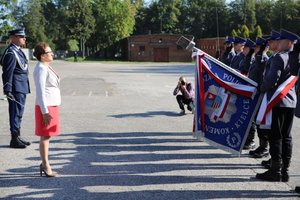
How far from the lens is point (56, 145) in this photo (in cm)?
810

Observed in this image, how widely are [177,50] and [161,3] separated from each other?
2623 centimetres

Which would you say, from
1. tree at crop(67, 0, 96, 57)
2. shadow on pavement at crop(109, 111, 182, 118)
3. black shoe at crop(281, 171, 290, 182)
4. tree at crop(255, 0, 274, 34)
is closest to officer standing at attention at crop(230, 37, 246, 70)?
black shoe at crop(281, 171, 290, 182)

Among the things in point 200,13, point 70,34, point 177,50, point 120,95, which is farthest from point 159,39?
point 120,95

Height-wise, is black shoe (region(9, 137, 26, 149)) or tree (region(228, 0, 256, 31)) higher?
tree (region(228, 0, 256, 31))

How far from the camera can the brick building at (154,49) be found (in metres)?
68.5

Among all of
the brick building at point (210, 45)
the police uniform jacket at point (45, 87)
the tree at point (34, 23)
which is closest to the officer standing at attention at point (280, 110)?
the police uniform jacket at point (45, 87)

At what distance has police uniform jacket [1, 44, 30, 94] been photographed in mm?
7492

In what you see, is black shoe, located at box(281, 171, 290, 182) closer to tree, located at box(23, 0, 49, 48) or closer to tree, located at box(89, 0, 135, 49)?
tree, located at box(89, 0, 135, 49)

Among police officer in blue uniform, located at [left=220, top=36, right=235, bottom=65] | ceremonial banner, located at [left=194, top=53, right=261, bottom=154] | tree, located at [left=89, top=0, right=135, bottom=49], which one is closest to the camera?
ceremonial banner, located at [left=194, top=53, right=261, bottom=154]

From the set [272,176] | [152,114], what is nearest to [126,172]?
[272,176]

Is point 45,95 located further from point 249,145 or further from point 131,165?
point 249,145

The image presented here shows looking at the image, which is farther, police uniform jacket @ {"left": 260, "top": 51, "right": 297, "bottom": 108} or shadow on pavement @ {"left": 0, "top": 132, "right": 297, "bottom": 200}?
police uniform jacket @ {"left": 260, "top": 51, "right": 297, "bottom": 108}

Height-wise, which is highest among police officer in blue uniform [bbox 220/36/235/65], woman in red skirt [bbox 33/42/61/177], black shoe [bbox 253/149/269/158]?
police officer in blue uniform [bbox 220/36/235/65]

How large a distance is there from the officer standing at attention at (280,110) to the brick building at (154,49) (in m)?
62.9
